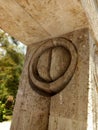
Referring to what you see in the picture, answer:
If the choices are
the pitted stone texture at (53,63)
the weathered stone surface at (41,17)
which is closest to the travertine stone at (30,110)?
the pitted stone texture at (53,63)

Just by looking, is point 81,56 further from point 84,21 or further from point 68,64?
point 84,21

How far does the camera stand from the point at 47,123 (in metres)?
0.98

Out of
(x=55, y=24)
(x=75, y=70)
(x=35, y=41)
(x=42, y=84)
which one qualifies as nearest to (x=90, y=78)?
(x=75, y=70)

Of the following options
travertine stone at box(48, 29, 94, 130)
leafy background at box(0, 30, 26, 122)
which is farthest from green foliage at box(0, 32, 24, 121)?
travertine stone at box(48, 29, 94, 130)

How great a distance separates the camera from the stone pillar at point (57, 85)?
2.79ft

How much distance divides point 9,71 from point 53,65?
896cm

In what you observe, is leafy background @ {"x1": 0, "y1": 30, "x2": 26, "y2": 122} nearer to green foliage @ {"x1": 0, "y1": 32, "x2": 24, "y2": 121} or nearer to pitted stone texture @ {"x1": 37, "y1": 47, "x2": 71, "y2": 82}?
green foliage @ {"x1": 0, "y1": 32, "x2": 24, "y2": 121}

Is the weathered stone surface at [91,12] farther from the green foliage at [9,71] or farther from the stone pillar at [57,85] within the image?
the green foliage at [9,71]

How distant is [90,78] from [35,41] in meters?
0.64

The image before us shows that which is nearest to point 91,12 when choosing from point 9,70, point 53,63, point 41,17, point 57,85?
point 41,17

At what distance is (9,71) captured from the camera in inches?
377

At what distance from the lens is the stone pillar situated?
851 mm

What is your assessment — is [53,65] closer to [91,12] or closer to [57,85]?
[57,85]

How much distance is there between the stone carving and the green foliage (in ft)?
28.0
